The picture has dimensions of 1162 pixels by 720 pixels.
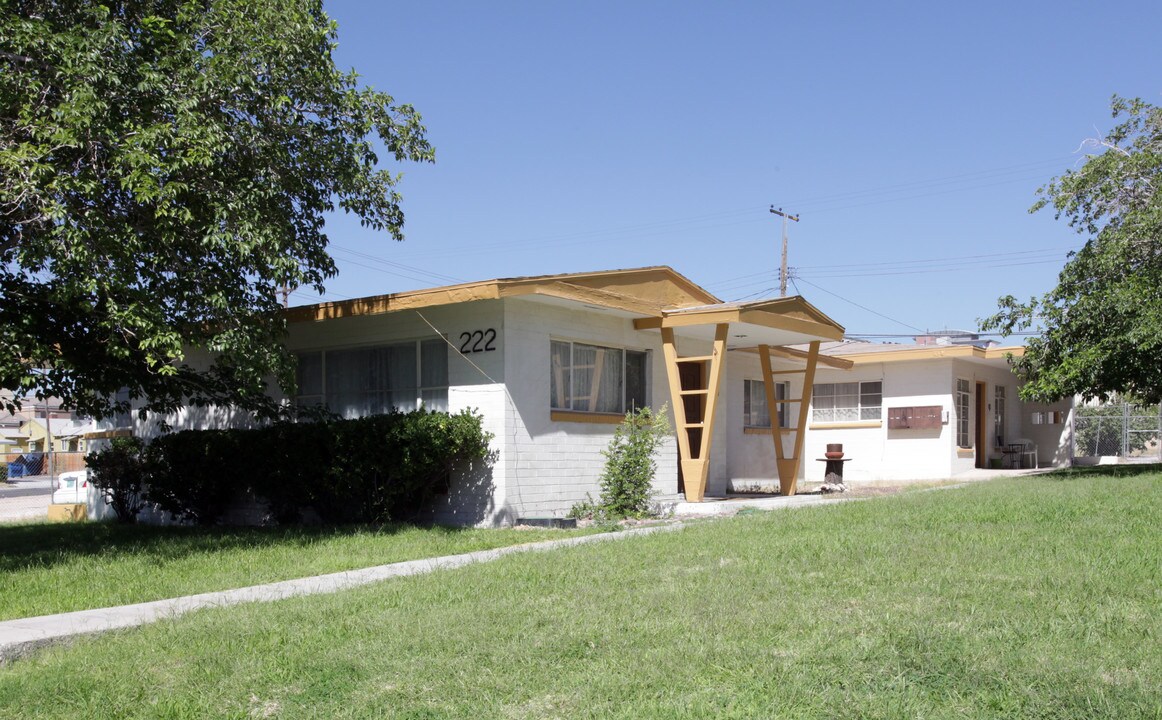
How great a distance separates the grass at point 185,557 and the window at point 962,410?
14.1 metres

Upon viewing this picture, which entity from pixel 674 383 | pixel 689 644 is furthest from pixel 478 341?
pixel 689 644

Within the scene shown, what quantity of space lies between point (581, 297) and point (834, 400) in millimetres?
13012

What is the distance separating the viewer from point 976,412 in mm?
25156

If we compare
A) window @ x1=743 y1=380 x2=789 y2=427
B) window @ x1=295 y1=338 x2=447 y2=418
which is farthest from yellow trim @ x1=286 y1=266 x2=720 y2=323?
window @ x1=743 y1=380 x2=789 y2=427

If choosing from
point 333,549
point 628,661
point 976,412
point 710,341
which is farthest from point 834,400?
point 628,661

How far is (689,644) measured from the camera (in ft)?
18.6

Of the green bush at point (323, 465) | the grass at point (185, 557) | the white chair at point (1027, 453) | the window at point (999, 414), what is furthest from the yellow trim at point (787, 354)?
the grass at point (185, 557)

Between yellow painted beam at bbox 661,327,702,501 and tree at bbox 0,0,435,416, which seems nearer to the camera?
tree at bbox 0,0,435,416

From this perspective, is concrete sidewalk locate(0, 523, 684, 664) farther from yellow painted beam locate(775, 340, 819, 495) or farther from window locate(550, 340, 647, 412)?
yellow painted beam locate(775, 340, 819, 495)

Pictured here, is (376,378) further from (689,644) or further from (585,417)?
(689,644)

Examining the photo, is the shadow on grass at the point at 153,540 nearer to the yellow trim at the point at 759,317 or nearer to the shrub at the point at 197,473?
the shrub at the point at 197,473

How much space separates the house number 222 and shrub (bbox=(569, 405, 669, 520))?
7.08 feet

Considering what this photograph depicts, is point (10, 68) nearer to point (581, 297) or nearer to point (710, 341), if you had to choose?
point (581, 297)

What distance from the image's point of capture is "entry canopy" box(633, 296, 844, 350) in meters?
14.6
